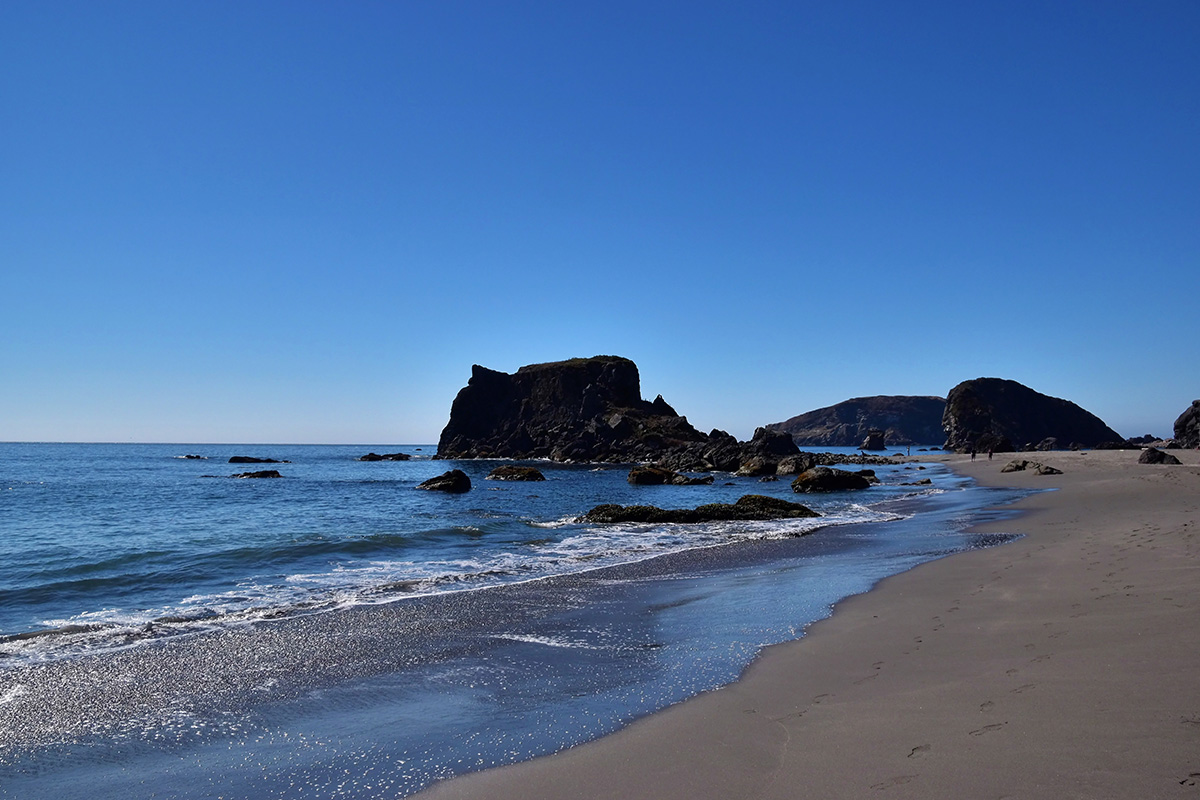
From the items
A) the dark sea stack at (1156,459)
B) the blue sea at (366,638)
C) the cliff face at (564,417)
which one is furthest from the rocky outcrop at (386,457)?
the dark sea stack at (1156,459)

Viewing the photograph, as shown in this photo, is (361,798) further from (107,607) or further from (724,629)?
(107,607)

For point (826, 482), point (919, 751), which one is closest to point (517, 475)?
point (826, 482)

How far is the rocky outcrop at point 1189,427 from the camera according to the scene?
74.6m

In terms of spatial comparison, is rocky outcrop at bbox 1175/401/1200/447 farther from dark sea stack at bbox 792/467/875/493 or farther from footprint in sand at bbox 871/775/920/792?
footprint in sand at bbox 871/775/920/792

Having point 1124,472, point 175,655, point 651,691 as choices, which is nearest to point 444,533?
point 175,655

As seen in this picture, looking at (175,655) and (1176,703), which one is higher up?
(1176,703)

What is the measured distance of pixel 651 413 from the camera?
120125 millimetres

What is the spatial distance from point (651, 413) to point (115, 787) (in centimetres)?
11571

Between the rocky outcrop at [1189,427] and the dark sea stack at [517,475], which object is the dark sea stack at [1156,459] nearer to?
the rocky outcrop at [1189,427]

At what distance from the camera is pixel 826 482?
4306 cm

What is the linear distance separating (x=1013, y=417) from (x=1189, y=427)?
73711 mm

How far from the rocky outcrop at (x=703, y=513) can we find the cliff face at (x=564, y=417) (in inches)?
2704

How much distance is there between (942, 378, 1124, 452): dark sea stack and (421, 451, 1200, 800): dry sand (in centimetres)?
13059

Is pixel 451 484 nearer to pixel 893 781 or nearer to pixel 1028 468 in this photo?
pixel 1028 468
